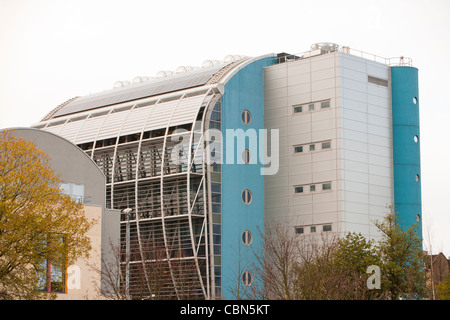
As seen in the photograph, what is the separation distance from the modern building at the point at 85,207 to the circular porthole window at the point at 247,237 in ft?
83.4

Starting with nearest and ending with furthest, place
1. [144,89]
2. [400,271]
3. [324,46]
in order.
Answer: [400,271] < [324,46] < [144,89]

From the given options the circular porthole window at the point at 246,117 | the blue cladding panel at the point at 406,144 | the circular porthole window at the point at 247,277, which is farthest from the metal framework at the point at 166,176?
the blue cladding panel at the point at 406,144

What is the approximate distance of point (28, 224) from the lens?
3666 cm

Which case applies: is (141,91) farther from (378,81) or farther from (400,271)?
(400,271)

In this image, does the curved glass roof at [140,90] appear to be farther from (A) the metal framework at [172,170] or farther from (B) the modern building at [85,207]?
(B) the modern building at [85,207]

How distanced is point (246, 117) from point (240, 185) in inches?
266

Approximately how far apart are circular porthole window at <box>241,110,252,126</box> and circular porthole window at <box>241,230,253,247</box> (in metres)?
10.3

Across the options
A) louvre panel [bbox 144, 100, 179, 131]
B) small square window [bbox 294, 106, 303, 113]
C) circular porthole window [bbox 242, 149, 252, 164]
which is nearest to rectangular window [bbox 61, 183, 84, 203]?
louvre panel [bbox 144, 100, 179, 131]

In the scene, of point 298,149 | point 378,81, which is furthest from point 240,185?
point 378,81

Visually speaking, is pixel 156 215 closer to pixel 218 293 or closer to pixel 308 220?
pixel 218 293

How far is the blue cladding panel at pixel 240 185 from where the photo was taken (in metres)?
71.3
